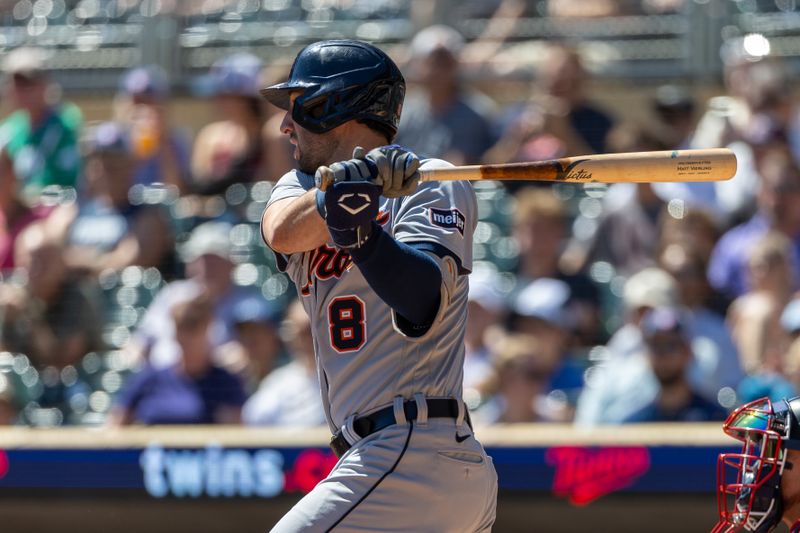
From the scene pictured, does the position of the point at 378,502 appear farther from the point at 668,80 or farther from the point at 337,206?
the point at 668,80

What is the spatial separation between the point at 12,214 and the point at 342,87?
4.64 metres

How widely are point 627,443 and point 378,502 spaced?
8.55 feet

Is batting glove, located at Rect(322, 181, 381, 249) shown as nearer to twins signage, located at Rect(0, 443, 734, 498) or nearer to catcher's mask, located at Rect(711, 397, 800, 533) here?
catcher's mask, located at Rect(711, 397, 800, 533)

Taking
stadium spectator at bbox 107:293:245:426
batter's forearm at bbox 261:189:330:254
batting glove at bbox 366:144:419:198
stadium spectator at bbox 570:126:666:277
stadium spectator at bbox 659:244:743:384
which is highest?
batting glove at bbox 366:144:419:198

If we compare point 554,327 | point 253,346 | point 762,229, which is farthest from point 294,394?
point 762,229

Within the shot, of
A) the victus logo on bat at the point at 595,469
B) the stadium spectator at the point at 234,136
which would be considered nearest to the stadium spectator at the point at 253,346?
the stadium spectator at the point at 234,136

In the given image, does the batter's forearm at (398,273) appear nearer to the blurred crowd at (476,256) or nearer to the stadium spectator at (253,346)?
the blurred crowd at (476,256)

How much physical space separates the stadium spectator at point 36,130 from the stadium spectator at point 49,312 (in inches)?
23.8

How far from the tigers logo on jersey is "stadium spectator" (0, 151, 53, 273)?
14.0 feet

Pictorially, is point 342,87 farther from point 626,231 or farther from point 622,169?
point 626,231

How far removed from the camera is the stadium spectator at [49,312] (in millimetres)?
6336

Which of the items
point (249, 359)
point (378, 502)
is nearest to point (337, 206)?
point (378, 502)

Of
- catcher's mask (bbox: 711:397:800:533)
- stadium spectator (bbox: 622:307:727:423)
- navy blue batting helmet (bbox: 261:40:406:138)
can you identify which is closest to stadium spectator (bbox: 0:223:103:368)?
stadium spectator (bbox: 622:307:727:423)

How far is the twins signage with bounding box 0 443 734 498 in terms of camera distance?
5.00 meters
